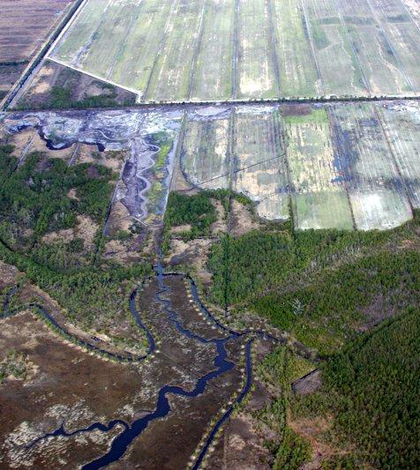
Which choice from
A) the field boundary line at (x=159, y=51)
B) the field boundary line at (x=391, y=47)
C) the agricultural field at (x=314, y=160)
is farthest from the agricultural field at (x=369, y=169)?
the field boundary line at (x=159, y=51)

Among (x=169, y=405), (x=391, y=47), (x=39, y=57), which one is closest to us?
(x=169, y=405)

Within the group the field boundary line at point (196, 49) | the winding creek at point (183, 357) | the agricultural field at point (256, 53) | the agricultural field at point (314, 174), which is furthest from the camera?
the field boundary line at point (196, 49)

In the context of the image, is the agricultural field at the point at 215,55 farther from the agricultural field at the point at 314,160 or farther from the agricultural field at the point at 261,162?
the agricultural field at the point at 261,162

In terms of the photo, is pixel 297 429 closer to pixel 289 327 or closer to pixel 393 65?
pixel 289 327

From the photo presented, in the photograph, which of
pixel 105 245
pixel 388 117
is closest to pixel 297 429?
pixel 105 245

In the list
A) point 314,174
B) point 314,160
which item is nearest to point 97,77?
point 314,160

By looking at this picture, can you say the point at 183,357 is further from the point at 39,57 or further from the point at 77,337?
the point at 39,57
